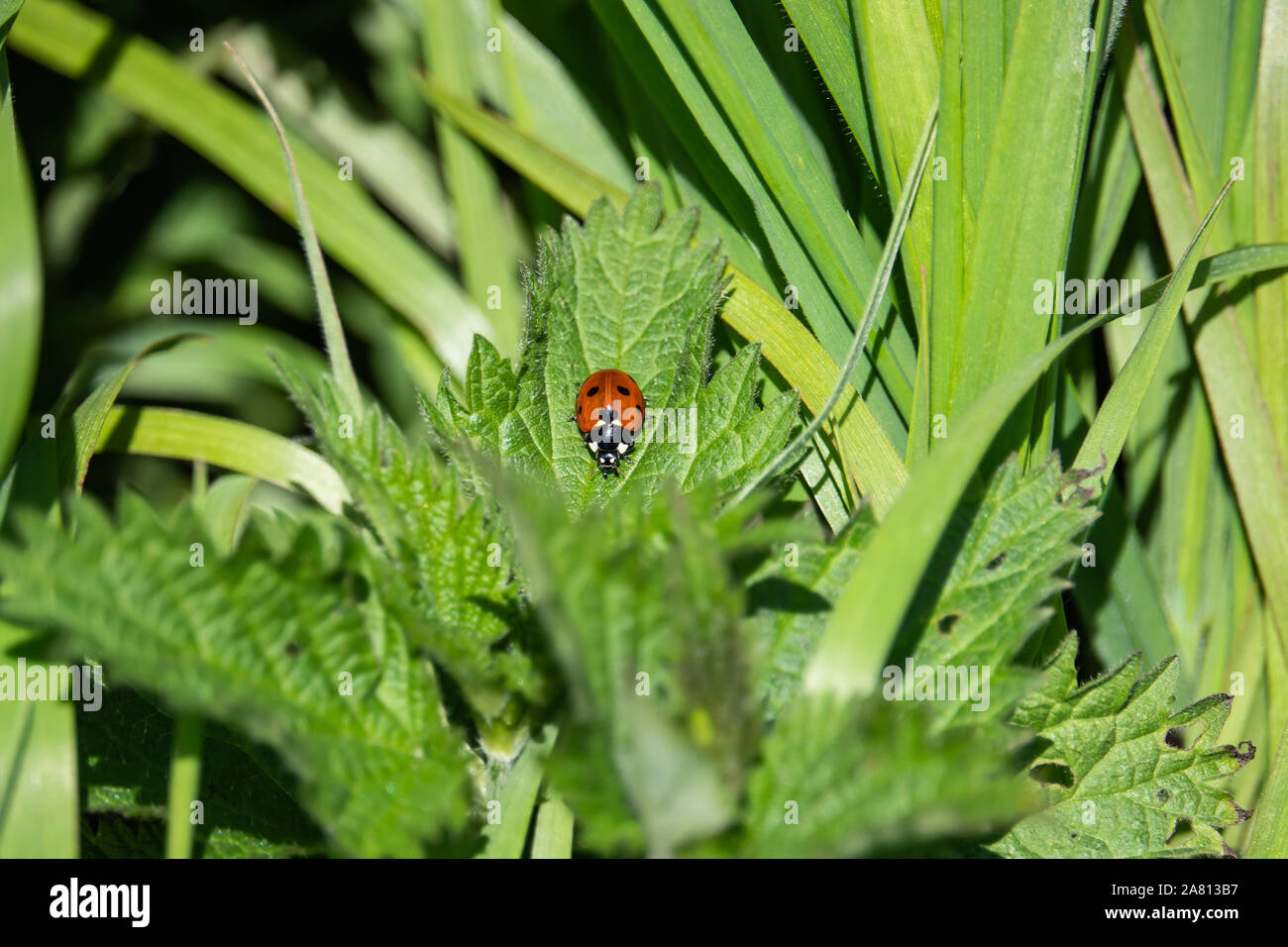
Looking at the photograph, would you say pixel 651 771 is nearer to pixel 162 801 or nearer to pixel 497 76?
pixel 162 801

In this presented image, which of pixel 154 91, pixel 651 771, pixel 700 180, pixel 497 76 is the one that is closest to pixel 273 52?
pixel 154 91

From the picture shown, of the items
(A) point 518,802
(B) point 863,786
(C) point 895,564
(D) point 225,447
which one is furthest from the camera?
(D) point 225,447

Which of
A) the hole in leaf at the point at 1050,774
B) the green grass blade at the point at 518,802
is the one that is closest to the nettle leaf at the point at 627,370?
the green grass blade at the point at 518,802

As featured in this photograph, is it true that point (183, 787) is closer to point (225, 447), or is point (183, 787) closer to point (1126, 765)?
point (225, 447)

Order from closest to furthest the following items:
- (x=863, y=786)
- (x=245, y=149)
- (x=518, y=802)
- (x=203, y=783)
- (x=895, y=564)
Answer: (x=863, y=786) → (x=895, y=564) → (x=518, y=802) → (x=203, y=783) → (x=245, y=149)

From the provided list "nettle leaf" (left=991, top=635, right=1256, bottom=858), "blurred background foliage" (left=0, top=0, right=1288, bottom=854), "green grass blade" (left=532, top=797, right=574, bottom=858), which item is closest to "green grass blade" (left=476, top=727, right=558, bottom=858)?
"green grass blade" (left=532, top=797, right=574, bottom=858)

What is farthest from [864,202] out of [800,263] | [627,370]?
[627,370]
